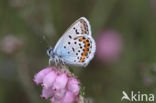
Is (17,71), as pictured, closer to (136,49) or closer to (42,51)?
(42,51)

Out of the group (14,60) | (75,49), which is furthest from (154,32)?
(75,49)

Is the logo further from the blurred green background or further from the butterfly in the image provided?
the butterfly

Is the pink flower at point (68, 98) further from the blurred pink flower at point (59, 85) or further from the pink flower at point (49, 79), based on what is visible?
the pink flower at point (49, 79)

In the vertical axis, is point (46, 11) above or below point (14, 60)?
above

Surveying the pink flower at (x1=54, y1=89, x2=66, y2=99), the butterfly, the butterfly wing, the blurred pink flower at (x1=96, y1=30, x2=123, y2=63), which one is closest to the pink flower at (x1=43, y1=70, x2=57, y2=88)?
the pink flower at (x1=54, y1=89, x2=66, y2=99)

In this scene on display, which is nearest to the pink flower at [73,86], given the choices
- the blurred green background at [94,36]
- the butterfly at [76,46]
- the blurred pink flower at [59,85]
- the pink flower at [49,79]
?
the blurred pink flower at [59,85]

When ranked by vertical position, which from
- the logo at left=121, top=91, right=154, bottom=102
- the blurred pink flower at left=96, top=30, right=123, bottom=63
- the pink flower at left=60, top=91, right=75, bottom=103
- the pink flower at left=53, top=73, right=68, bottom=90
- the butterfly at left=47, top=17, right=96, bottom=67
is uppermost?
the blurred pink flower at left=96, top=30, right=123, bottom=63
